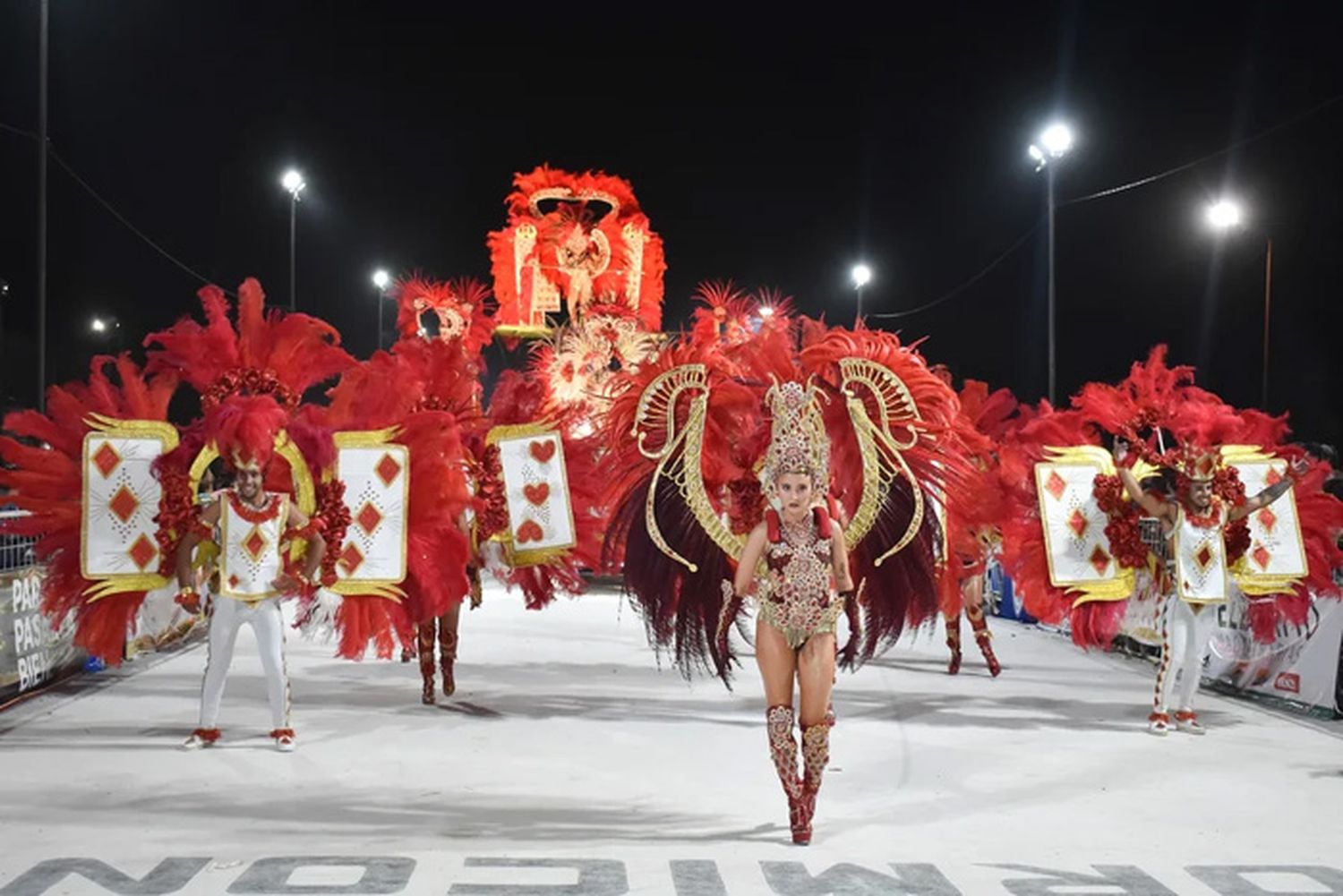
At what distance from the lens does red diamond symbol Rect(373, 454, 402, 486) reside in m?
8.07

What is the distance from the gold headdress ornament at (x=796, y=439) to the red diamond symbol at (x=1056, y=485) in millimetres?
3578

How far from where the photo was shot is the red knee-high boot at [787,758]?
18.5ft

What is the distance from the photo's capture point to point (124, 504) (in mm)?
7668

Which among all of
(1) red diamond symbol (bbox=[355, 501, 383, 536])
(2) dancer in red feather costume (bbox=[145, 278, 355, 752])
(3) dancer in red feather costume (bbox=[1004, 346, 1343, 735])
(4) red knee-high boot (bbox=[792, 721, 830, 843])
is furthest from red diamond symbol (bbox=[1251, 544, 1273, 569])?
(2) dancer in red feather costume (bbox=[145, 278, 355, 752])

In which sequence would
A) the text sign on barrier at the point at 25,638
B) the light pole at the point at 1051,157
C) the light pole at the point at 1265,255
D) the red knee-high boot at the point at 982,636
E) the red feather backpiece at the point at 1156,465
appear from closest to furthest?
the red feather backpiece at the point at 1156,465
the text sign on barrier at the point at 25,638
the red knee-high boot at the point at 982,636
the light pole at the point at 1051,157
the light pole at the point at 1265,255

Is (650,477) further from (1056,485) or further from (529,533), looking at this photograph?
(1056,485)

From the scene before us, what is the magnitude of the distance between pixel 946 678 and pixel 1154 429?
299cm

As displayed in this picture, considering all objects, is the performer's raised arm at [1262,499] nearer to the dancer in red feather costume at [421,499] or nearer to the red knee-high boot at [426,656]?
the dancer in red feather costume at [421,499]

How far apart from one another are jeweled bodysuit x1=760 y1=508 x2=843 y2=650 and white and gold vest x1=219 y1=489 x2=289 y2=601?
3093mm

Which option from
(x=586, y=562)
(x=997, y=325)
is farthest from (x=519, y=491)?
(x=997, y=325)

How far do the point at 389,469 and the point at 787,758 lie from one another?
333 cm

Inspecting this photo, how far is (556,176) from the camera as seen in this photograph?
76.7 feet

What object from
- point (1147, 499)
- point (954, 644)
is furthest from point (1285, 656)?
point (954, 644)

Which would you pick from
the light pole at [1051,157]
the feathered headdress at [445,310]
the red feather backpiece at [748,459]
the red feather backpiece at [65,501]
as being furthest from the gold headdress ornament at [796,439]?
the light pole at [1051,157]
